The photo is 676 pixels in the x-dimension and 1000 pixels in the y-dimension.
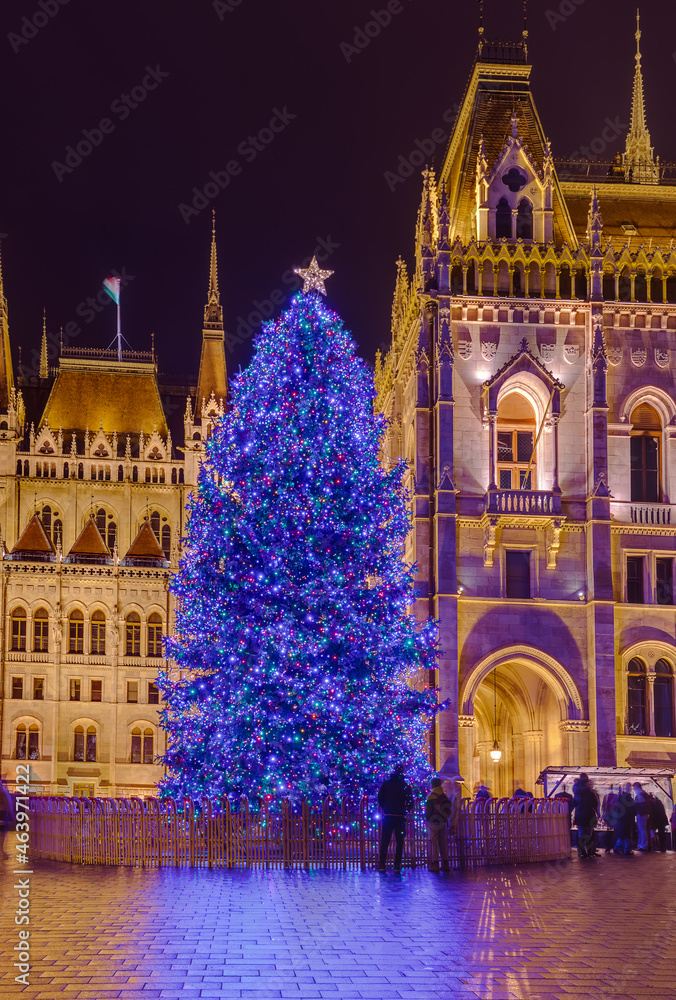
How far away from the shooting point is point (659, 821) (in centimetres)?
3105

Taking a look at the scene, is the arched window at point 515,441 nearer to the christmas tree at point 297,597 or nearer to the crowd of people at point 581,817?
the crowd of people at point 581,817

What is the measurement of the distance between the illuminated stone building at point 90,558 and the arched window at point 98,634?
8 centimetres

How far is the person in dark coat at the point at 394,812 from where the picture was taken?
68.4 ft

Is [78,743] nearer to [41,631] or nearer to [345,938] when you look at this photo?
[41,631]

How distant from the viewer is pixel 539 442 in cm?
4169

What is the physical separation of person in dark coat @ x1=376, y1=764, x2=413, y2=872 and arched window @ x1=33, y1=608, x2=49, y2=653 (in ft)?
151

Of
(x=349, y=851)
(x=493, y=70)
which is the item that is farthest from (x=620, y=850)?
(x=493, y=70)

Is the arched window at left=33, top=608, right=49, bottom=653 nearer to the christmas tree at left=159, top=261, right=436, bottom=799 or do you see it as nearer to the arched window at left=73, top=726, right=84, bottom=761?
the arched window at left=73, top=726, right=84, bottom=761

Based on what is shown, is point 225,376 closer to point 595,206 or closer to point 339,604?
point 595,206

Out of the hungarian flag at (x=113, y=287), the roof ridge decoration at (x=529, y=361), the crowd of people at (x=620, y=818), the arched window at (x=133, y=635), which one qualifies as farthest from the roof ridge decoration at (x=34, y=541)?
the crowd of people at (x=620, y=818)

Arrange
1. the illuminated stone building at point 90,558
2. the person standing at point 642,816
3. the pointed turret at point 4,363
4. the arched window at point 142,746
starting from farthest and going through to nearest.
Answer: the pointed turret at point 4,363, the arched window at point 142,746, the illuminated stone building at point 90,558, the person standing at point 642,816

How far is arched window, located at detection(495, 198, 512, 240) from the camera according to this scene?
43.4 meters

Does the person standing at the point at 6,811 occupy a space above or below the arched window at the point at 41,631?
below

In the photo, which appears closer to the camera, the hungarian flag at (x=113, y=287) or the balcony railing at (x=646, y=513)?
the balcony railing at (x=646, y=513)
